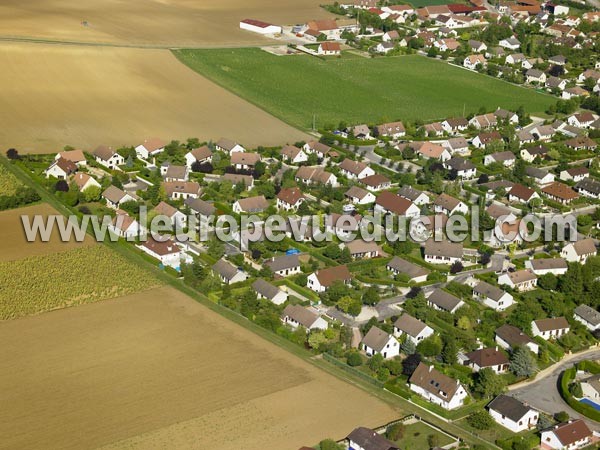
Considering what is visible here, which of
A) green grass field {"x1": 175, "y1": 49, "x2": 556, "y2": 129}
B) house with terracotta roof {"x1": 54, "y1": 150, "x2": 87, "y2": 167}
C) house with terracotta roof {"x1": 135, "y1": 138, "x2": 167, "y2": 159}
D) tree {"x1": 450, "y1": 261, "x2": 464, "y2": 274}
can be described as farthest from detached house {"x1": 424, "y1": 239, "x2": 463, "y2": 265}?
house with terracotta roof {"x1": 54, "y1": 150, "x2": 87, "y2": 167}

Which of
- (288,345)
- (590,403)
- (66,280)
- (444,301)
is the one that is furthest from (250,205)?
(590,403)

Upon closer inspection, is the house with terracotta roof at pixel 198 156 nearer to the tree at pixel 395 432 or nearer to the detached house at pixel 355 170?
the detached house at pixel 355 170

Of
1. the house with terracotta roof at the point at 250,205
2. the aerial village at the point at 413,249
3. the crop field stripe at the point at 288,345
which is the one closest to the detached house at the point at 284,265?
the aerial village at the point at 413,249

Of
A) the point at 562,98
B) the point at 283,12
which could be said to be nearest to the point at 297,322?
the point at 562,98

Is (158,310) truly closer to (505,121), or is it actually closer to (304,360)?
(304,360)

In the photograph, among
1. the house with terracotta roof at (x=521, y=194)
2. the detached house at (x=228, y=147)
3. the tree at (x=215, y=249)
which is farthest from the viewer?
the detached house at (x=228, y=147)

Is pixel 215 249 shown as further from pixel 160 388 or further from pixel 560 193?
pixel 560 193
